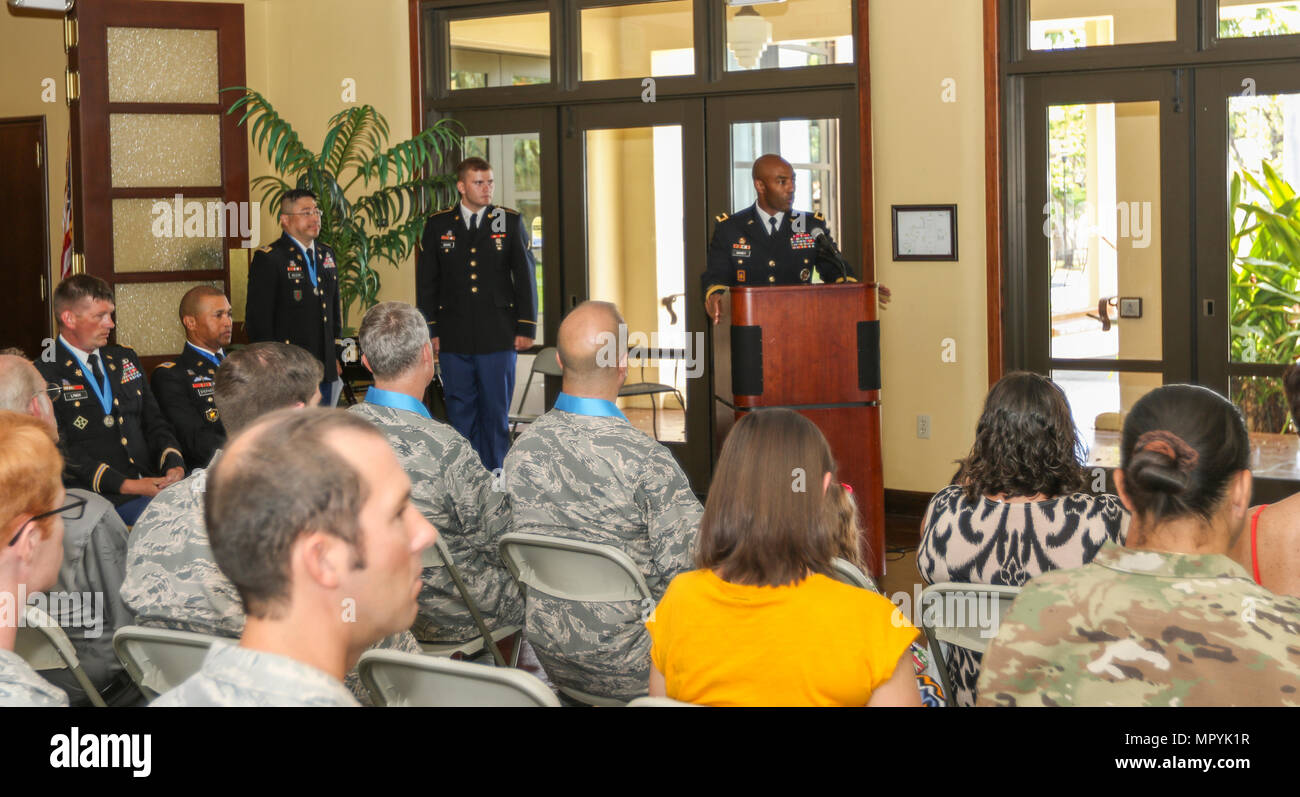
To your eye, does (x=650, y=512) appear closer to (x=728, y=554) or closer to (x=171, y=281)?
(x=728, y=554)

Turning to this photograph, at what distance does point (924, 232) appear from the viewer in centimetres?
615

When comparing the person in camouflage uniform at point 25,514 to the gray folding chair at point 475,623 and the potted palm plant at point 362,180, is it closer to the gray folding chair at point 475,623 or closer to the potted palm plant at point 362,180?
the gray folding chair at point 475,623

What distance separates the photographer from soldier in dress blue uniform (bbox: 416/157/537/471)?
661 centimetres

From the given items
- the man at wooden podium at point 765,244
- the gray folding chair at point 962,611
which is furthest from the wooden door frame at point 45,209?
the gray folding chair at point 962,611

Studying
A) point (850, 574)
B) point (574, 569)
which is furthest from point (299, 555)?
point (574, 569)

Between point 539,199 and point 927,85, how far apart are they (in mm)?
2334

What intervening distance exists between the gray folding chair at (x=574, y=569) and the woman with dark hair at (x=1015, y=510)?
0.62 m

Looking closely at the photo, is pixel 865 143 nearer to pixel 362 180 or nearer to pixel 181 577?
pixel 362 180

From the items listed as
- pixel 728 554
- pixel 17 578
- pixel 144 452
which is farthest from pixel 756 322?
pixel 17 578

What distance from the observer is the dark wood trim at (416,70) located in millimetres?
7297

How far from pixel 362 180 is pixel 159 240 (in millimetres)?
1211

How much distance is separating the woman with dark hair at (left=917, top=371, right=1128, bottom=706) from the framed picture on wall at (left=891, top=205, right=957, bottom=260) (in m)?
3.55

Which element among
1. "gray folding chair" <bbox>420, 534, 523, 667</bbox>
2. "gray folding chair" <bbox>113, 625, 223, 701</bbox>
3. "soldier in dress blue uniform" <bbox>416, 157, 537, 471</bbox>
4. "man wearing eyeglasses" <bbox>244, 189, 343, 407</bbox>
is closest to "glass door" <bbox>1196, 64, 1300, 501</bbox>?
"soldier in dress blue uniform" <bbox>416, 157, 537, 471</bbox>

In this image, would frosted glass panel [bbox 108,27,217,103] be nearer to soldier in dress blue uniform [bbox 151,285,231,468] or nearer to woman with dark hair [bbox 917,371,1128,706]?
soldier in dress blue uniform [bbox 151,285,231,468]
